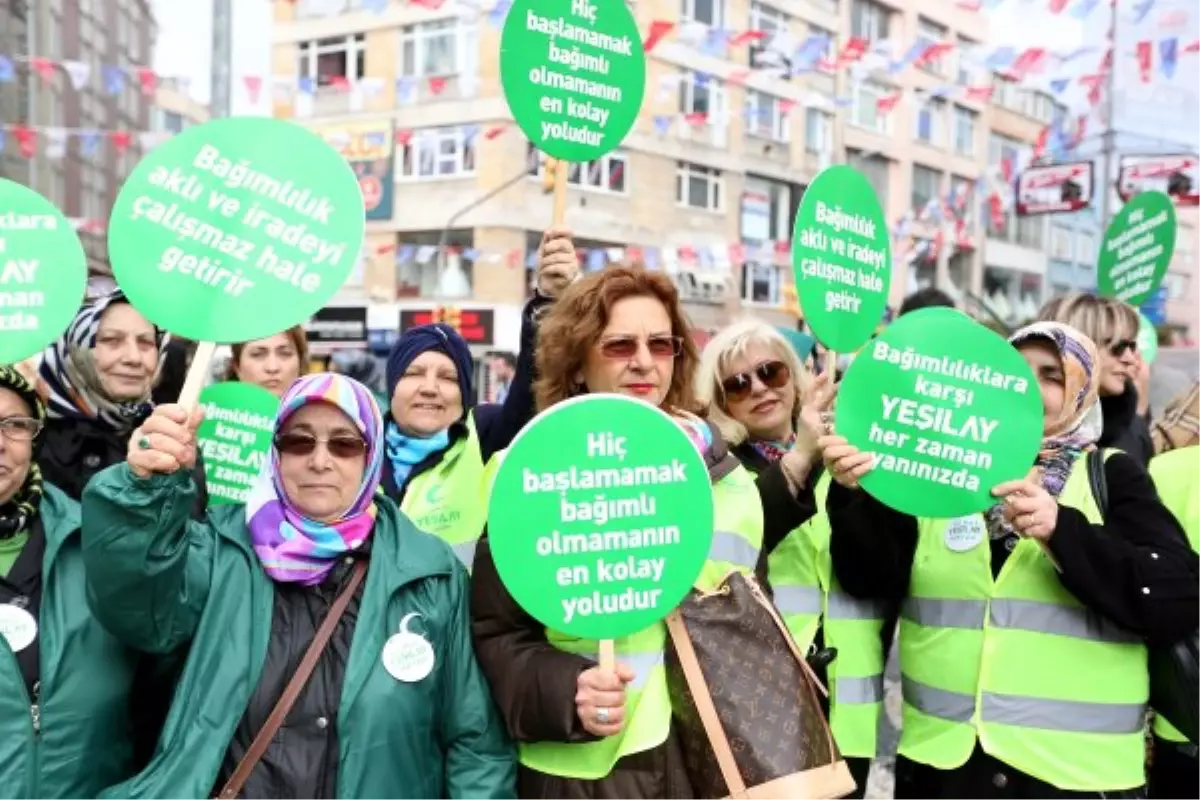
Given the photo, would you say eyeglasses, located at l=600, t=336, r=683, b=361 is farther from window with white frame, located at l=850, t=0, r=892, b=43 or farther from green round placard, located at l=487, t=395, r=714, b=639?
window with white frame, located at l=850, t=0, r=892, b=43

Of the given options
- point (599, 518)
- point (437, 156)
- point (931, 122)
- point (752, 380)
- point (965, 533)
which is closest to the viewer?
point (599, 518)

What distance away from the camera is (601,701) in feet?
7.58

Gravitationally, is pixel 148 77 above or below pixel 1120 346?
above

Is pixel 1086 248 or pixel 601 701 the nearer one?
pixel 601 701

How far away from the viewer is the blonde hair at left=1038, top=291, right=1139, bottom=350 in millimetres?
3809

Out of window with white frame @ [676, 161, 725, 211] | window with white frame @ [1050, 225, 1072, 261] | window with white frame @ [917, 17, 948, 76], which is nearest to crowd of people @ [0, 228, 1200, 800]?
window with white frame @ [676, 161, 725, 211]

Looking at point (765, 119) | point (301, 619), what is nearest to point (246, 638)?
point (301, 619)

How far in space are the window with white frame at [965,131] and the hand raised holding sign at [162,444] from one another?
38.1 m

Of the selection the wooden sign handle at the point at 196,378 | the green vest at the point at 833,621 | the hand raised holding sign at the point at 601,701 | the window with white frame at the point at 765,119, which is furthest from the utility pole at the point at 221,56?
the window with white frame at the point at 765,119

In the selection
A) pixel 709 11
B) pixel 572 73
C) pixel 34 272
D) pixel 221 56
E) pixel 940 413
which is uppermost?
pixel 709 11

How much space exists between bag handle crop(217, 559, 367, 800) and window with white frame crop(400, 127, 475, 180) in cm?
2589

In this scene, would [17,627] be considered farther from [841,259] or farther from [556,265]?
[841,259]

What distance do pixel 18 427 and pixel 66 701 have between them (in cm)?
61

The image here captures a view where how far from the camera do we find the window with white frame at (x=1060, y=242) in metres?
43.4
